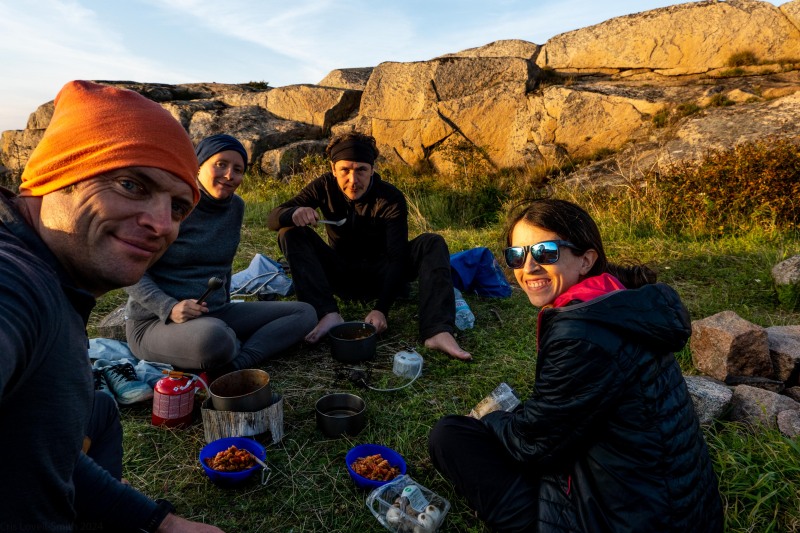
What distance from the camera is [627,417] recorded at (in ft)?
5.28

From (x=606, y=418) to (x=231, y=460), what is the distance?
1.61m

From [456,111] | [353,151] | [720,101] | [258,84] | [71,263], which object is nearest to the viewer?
[71,263]

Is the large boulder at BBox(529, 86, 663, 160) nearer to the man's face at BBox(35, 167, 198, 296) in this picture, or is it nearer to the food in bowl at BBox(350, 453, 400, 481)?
the food in bowl at BBox(350, 453, 400, 481)

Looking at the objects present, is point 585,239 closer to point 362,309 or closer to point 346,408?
point 346,408

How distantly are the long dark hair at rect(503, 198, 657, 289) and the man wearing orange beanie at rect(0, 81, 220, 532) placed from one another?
4.26 feet

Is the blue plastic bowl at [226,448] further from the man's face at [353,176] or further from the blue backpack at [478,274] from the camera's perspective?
the blue backpack at [478,274]

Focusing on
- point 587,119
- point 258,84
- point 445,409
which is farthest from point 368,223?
point 258,84

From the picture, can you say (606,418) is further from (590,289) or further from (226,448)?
(226,448)

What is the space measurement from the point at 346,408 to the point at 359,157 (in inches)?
80.1

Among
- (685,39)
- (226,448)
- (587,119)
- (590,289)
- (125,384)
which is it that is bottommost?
(226,448)

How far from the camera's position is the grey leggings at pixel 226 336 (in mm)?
2984

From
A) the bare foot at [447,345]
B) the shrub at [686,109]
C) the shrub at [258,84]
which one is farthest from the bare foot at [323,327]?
the shrub at [258,84]

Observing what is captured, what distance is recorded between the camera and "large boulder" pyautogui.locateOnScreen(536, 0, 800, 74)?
930cm

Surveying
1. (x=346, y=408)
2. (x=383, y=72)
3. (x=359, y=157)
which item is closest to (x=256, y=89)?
(x=383, y=72)
